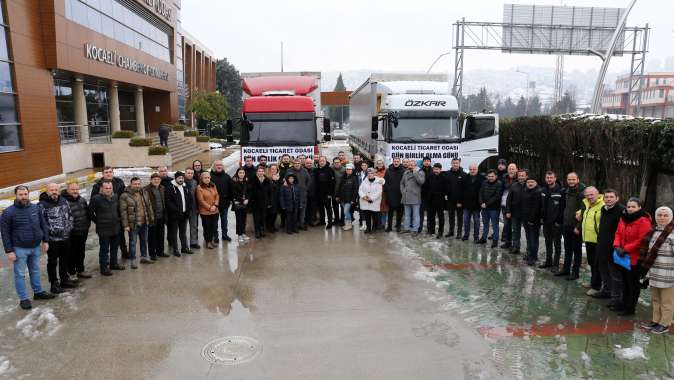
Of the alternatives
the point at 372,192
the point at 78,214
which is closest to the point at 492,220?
the point at 372,192

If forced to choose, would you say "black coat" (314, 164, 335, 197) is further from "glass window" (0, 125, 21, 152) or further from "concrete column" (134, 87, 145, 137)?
"concrete column" (134, 87, 145, 137)

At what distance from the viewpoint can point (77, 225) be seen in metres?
7.15

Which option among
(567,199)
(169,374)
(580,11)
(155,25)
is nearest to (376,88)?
(567,199)

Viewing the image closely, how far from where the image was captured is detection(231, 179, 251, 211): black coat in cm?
973

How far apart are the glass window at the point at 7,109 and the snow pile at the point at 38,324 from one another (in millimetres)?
12039

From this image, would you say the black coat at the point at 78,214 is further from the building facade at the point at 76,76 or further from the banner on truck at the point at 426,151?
the building facade at the point at 76,76

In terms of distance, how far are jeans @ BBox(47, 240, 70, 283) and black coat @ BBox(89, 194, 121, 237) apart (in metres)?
0.57

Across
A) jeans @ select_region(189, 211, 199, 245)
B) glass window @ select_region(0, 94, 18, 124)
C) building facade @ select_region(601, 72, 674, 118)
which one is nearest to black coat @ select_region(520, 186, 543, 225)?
jeans @ select_region(189, 211, 199, 245)

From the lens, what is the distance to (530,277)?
776 cm

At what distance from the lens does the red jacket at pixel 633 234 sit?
591cm

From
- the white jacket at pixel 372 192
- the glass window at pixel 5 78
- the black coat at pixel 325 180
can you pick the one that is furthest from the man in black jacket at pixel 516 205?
the glass window at pixel 5 78

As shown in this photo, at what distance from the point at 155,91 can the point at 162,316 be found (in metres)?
29.9

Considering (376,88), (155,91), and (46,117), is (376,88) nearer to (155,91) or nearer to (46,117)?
(46,117)

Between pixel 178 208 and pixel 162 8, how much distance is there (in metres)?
27.8
